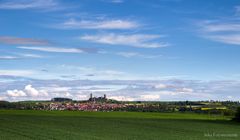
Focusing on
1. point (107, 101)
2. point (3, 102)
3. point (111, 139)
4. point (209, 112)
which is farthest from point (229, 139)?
point (107, 101)

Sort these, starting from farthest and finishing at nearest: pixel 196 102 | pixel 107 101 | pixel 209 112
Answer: pixel 107 101
pixel 196 102
pixel 209 112

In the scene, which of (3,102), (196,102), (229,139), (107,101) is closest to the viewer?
(229,139)

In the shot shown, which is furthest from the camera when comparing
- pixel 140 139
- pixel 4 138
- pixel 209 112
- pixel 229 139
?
pixel 209 112

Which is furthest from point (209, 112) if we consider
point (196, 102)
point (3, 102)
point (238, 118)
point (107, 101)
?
point (107, 101)

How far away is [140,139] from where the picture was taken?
3528cm

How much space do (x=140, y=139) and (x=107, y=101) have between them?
527ft

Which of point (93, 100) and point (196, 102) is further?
point (93, 100)

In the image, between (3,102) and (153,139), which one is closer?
(153,139)

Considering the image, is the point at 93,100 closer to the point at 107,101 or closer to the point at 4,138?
the point at 107,101

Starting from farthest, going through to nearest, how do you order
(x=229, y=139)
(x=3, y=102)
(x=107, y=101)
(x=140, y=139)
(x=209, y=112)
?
1. (x=107, y=101)
2. (x=3, y=102)
3. (x=209, y=112)
4. (x=229, y=139)
5. (x=140, y=139)

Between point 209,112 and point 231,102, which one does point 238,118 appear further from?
point 231,102

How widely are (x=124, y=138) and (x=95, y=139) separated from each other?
9.62 ft

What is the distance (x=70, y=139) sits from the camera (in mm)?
33281

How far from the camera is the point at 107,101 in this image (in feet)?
642
